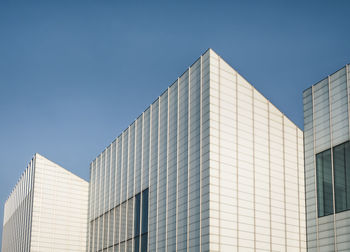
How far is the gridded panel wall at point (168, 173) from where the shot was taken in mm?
38938

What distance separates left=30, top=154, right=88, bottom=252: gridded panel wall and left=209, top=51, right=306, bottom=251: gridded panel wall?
127ft

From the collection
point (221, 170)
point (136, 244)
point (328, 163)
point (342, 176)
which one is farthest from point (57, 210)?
point (342, 176)

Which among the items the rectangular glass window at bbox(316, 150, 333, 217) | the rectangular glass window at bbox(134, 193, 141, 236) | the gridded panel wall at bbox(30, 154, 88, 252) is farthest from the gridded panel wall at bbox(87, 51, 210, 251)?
the gridded panel wall at bbox(30, 154, 88, 252)

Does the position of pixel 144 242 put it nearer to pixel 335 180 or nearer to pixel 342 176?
pixel 335 180

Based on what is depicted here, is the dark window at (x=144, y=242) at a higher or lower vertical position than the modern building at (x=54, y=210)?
lower

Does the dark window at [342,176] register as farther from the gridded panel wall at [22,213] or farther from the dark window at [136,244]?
the gridded panel wall at [22,213]

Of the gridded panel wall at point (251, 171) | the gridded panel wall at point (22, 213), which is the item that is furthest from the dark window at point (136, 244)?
the gridded panel wall at point (22, 213)

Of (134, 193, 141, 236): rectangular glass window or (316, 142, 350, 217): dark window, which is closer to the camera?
(316, 142, 350, 217): dark window

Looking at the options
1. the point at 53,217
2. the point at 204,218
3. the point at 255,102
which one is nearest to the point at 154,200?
the point at 204,218

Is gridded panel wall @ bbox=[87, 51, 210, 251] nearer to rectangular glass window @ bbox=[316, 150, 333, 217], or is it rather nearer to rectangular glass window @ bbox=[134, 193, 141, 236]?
rectangular glass window @ bbox=[134, 193, 141, 236]

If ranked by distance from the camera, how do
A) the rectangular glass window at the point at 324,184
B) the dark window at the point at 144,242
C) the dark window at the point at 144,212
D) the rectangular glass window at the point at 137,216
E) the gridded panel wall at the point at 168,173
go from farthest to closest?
the rectangular glass window at the point at 137,216, the dark window at the point at 144,212, the dark window at the point at 144,242, the rectangular glass window at the point at 324,184, the gridded panel wall at the point at 168,173

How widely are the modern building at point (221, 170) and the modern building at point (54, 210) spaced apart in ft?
83.6

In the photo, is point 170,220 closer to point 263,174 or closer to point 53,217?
point 263,174

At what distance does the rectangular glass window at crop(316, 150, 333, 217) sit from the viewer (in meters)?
39.2
